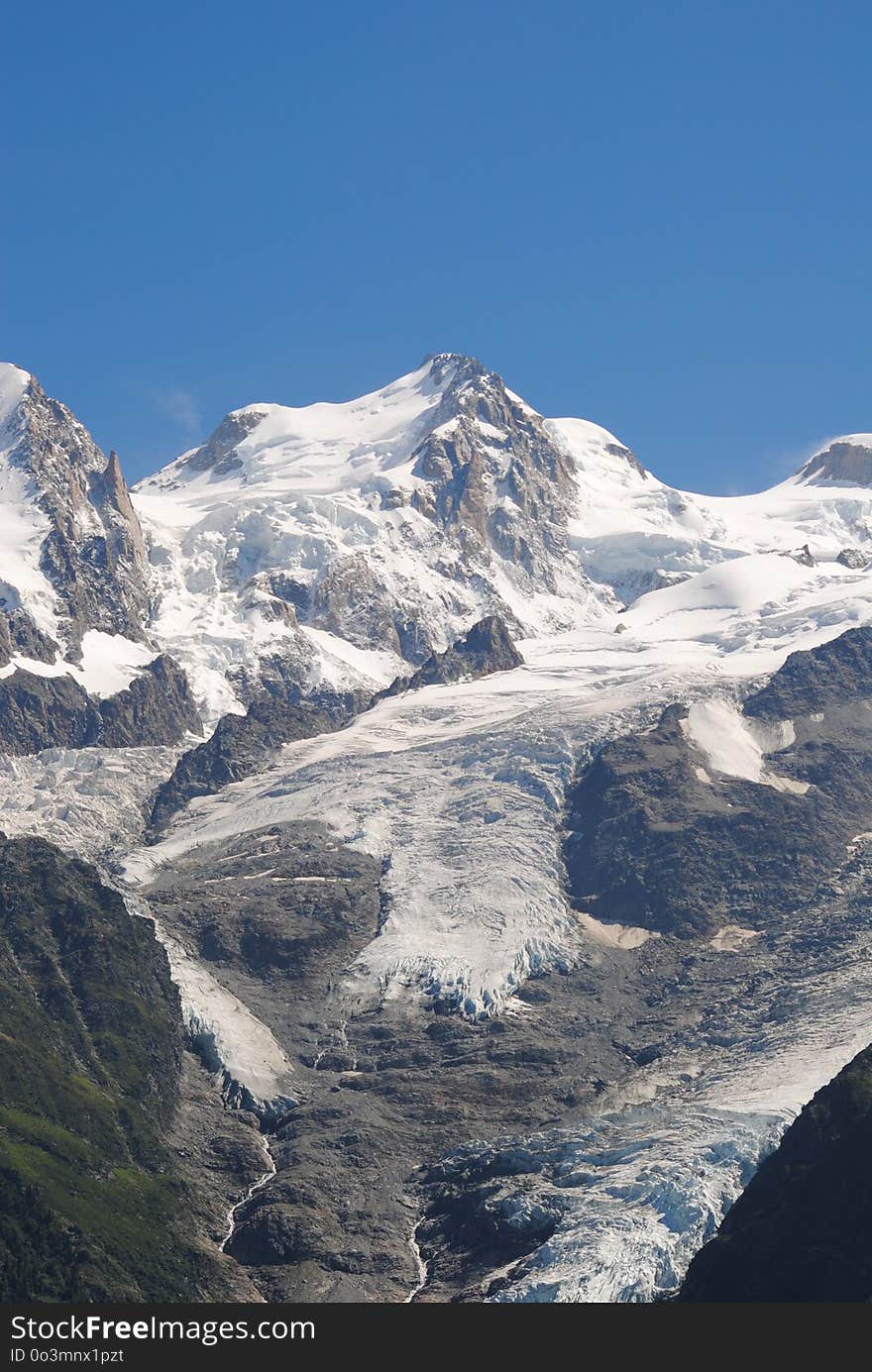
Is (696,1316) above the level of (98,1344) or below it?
below

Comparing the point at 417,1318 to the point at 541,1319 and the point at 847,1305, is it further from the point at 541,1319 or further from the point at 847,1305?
the point at 847,1305

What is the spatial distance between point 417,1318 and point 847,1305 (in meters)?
32.2

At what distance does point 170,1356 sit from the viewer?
159m

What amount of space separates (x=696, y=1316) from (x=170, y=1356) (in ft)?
139

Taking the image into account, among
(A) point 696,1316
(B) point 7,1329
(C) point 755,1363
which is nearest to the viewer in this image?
(C) point 755,1363

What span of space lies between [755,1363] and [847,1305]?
26.5 m

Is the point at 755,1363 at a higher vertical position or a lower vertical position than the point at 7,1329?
lower

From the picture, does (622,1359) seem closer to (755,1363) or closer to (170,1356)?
(755,1363)

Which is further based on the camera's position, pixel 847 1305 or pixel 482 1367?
pixel 847 1305

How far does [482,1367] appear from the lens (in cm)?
16025

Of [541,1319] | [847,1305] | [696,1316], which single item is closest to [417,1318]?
[541,1319]

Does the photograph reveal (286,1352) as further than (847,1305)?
No

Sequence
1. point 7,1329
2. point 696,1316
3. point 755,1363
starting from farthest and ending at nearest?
point 696,1316, point 7,1329, point 755,1363

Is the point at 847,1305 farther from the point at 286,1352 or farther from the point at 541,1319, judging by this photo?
the point at 286,1352
